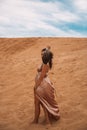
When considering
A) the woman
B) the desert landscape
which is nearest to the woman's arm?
the woman

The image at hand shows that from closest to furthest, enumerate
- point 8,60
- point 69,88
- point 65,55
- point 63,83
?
point 69,88, point 63,83, point 65,55, point 8,60

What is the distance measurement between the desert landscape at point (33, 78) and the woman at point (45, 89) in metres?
0.32

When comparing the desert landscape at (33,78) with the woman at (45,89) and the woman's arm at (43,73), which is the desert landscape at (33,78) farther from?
the woman's arm at (43,73)

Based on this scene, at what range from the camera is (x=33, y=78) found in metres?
14.2

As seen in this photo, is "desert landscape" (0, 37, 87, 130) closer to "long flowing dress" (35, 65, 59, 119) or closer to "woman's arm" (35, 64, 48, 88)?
"long flowing dress" (35, 65, 59, 119)

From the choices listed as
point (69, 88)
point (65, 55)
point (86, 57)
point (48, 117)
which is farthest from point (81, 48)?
point (48, 117)

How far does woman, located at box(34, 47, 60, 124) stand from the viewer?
8.14 m

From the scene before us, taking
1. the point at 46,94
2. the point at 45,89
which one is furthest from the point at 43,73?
the point at 46,94

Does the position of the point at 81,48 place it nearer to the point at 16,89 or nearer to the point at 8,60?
the point at 8,60

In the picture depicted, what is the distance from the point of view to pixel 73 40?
64.0 feet

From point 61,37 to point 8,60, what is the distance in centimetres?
380

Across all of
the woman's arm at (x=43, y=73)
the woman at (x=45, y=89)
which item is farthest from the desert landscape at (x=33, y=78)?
the woman's arm at (x=43, y=73)

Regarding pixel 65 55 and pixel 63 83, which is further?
pixel 65 55

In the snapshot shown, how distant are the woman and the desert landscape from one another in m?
0.32
